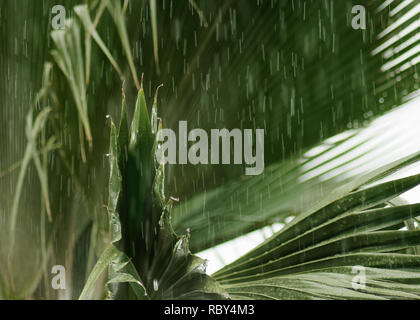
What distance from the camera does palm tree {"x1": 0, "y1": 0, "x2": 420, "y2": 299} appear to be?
63 cm

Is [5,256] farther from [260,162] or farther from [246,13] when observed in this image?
[246,13]

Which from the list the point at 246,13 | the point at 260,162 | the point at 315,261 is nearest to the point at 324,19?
the point at 246,13

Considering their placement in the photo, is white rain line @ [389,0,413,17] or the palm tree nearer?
the palm tree

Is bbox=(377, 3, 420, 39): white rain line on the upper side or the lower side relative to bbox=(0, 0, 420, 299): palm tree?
upper

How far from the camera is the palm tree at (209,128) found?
630 millimetres

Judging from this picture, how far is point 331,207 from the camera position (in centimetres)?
67

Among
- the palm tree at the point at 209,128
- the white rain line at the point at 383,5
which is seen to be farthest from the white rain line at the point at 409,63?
the white rain line at the point at 383,5

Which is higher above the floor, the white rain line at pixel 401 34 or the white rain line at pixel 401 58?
the white rain line at pixel 401 34

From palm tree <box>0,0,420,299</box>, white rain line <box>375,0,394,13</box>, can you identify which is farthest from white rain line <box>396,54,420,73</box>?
white rain line <box>375,0,394,13</box>

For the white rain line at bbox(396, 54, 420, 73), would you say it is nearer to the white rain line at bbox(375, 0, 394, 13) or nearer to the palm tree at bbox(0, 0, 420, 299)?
the palm tree at bbox(0, 0, 420, 299)

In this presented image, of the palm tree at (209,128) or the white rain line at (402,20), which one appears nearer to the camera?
the palm tree at (209,128)

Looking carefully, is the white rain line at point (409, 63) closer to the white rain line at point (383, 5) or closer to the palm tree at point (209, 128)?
the palm tree at point (209, 128)

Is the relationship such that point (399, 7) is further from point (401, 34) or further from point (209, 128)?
point (209, 128)

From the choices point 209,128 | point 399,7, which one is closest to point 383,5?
point 399,7
